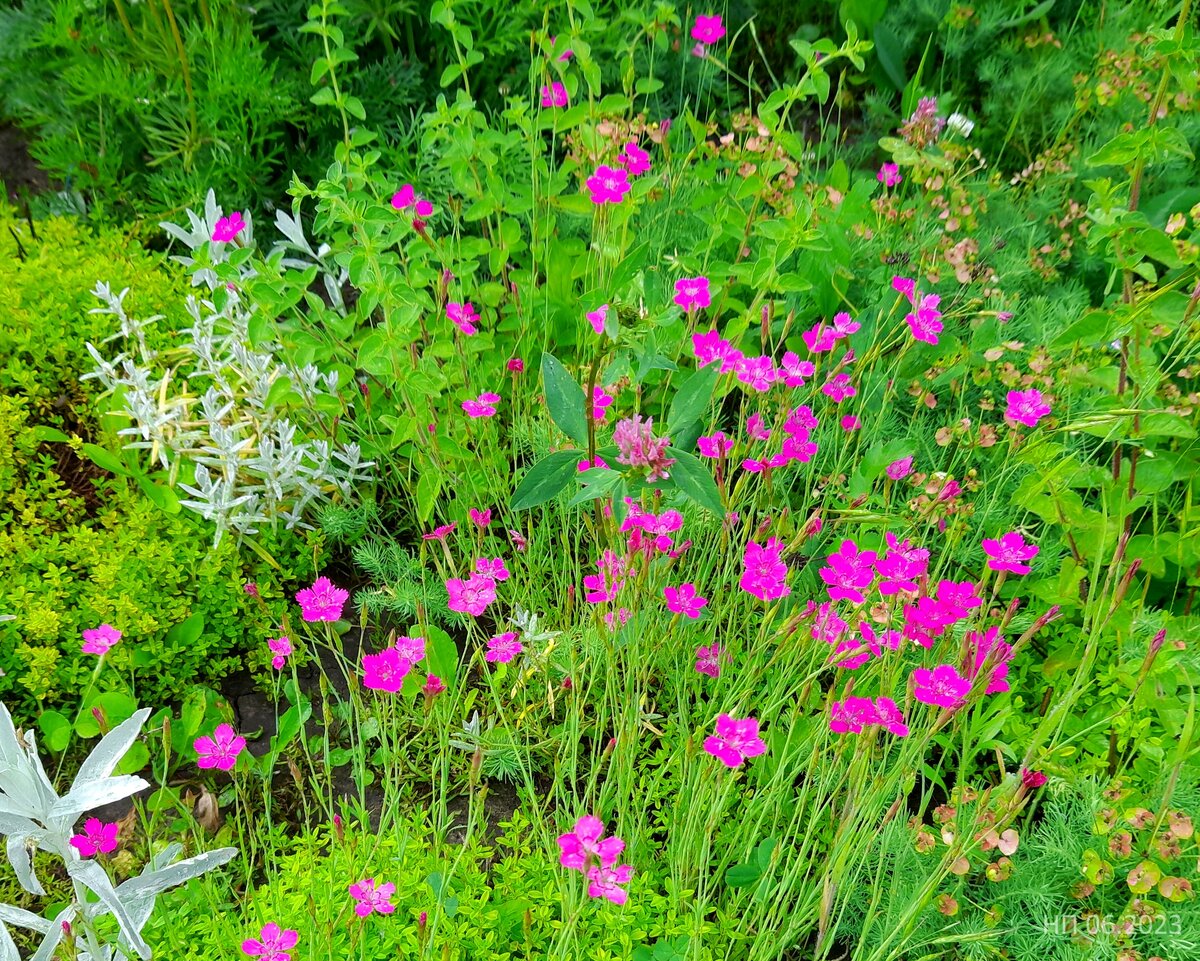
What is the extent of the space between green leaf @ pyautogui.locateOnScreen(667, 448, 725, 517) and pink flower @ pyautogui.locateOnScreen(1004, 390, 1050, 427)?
716 millimetres

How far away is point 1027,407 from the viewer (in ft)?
5.57

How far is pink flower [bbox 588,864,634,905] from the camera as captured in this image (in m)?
1.15

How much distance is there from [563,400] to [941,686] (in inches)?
27.2

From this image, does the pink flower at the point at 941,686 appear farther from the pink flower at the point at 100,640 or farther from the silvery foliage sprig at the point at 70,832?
the pink flower at the point at 100,640

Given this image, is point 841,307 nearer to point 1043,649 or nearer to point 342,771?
point 1043,649

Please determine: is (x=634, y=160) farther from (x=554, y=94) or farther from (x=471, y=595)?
(x=471, y=595)

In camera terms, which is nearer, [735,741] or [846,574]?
[735,741]

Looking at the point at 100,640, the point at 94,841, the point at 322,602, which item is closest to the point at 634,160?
the point at 322,602

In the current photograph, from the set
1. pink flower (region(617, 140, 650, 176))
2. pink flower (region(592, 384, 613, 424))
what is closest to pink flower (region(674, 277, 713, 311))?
pink flower (region(592, 384, 613, 424))

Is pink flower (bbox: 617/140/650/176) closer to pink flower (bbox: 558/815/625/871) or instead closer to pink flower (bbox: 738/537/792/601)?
pink flower (bbox: 738/537/792/601)

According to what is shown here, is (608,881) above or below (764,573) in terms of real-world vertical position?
below

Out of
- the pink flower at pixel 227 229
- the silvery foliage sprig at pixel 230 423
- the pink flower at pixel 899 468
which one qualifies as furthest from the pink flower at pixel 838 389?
the pink flower at pixel 227 229

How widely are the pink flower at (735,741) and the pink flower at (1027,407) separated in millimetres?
794

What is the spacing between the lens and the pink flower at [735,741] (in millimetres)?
1290
